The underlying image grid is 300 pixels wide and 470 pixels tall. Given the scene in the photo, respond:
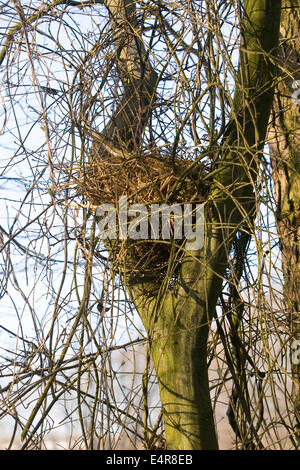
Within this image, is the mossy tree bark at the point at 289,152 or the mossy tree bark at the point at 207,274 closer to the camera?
the mossy tree bark at the point at 207,274

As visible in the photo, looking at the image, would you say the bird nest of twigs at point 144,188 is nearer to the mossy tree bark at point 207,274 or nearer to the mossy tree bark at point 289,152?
the mossy tree bark at point 207,274

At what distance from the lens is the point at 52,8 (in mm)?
1890

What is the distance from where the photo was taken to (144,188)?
157 centimetres

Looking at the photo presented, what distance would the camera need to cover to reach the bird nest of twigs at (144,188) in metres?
1.58
